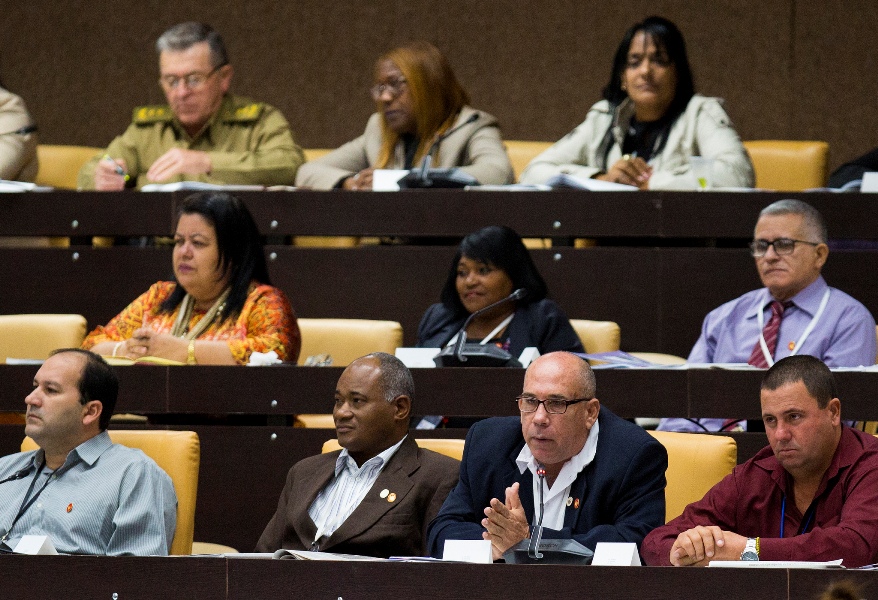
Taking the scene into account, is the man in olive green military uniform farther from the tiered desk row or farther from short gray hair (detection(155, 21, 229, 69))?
the tiered desk row

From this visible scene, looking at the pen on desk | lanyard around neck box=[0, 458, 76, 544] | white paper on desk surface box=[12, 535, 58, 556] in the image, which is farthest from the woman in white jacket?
white paper on desk surface box=[12, 535, 58, 556]

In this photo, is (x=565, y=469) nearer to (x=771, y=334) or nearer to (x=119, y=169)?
(x=771, y=334)

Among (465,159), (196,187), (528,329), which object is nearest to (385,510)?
(528,329)

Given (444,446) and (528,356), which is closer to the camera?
(444,446)

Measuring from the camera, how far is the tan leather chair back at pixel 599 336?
4.05m

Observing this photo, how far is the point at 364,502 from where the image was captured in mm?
3172

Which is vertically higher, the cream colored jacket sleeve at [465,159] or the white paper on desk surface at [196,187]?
the cream colored jacket sleeve at [465,159]

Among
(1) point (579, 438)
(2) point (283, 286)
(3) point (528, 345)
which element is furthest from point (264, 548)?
(2) point (283, 286)

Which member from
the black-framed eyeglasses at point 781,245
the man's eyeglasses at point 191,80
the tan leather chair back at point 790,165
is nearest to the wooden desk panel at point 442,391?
the black-framed eyeglasses at point 781,245

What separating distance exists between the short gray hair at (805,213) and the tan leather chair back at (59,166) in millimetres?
2792

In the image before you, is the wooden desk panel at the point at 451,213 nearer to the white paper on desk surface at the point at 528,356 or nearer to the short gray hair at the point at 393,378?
the white paper on desk surface at the point at 528,356

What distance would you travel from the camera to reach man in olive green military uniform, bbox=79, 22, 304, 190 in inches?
189

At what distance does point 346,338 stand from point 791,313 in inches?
48.3

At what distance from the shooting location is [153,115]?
505cm
